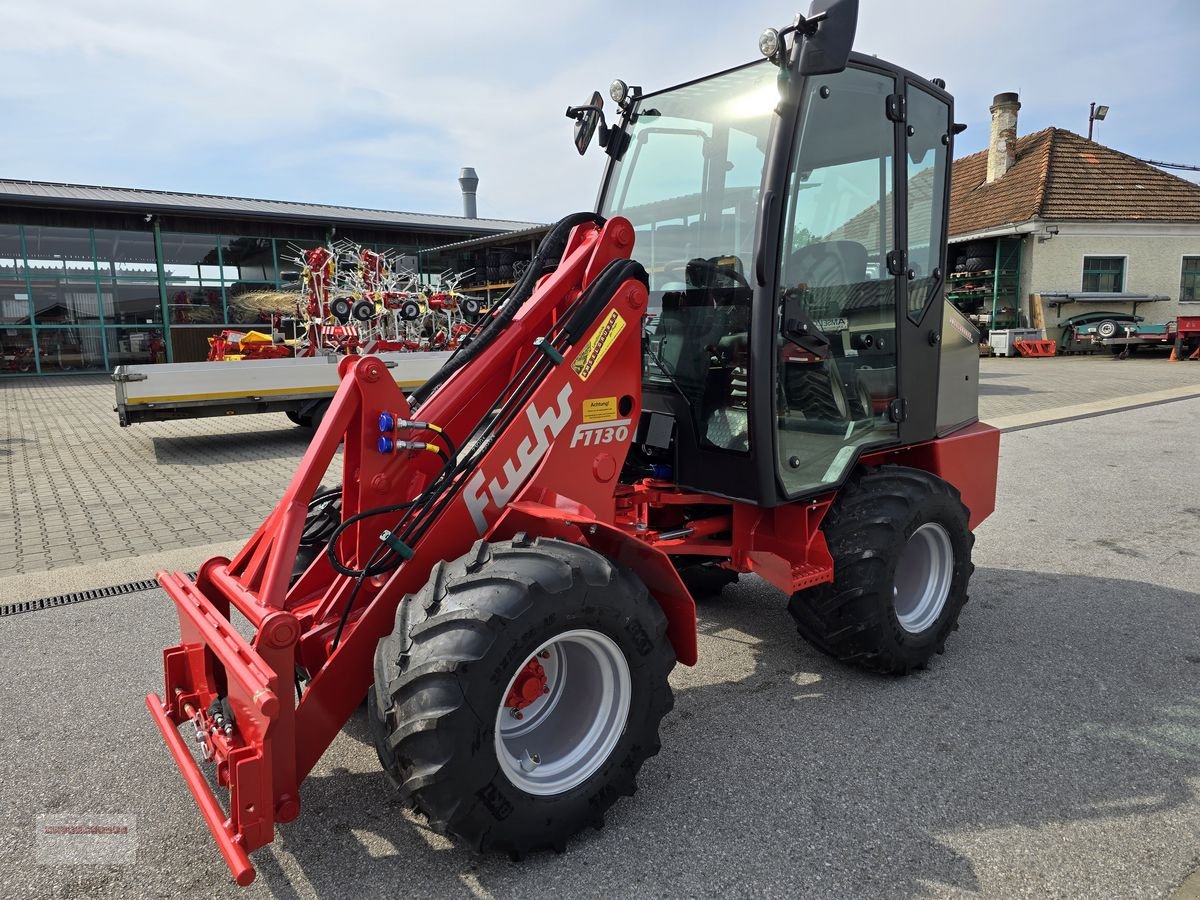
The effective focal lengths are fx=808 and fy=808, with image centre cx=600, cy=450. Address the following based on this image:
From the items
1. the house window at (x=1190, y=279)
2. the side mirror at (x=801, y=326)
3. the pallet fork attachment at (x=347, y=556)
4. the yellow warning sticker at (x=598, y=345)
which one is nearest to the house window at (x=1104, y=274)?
the house window at (x=1190, y=279)

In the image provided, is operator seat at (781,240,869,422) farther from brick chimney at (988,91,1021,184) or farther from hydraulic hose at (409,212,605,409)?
brick chimney at (988,91,1021,184)

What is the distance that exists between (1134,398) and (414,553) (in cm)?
1508

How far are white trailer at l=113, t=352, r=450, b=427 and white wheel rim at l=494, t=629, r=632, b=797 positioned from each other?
6.67 m

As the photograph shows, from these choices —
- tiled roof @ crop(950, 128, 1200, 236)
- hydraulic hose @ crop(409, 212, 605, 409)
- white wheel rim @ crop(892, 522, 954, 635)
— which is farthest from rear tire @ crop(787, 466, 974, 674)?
tiled roof @ crop(950, 128, 1200, 236)

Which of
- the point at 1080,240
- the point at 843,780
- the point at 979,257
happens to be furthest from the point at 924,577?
the point at 1080,240

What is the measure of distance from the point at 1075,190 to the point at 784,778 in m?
27.9

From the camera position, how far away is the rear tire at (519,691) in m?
2.17

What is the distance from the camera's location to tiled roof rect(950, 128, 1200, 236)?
24656 millimetres

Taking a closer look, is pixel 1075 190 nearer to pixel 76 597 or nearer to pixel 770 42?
pixel 770 42

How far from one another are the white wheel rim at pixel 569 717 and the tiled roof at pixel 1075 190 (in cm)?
2543

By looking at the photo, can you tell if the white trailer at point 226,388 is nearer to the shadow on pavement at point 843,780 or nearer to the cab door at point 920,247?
the cab door at point 920,247

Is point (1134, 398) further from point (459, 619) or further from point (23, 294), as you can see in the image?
point (23, 294)

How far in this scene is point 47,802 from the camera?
273 cm

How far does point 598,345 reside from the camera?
9.42ft
